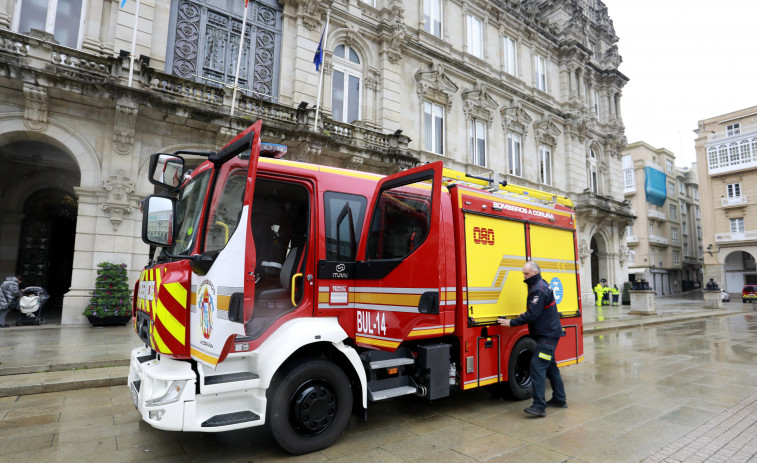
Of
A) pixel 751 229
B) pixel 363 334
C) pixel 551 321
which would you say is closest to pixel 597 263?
pixel 751 229

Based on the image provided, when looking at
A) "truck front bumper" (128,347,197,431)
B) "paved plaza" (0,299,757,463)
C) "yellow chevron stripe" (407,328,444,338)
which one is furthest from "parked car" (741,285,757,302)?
"truck front bumper" (128,347,197,431)

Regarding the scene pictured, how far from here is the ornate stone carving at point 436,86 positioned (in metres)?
19.2

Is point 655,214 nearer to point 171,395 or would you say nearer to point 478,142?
point 478,142

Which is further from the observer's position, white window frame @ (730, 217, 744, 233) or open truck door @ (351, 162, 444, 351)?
white window frame @ (730, 217, 744, 233)

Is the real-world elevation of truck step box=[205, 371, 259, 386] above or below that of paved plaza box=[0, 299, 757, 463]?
above

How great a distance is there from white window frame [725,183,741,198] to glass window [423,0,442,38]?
4108cm

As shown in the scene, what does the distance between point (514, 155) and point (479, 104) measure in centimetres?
418

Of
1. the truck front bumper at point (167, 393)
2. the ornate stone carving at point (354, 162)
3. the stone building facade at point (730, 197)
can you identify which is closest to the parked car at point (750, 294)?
the stone building facade at point (730, 197)

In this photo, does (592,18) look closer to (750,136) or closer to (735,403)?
(750,136)

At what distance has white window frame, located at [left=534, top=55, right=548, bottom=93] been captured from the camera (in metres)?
25.6

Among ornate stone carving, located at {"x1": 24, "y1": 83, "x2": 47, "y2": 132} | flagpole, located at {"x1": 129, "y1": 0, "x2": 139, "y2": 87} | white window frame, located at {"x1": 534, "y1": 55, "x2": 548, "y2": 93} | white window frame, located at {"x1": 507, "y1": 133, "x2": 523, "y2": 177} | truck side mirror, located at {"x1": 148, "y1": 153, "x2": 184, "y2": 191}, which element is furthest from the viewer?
white window frame, located at {"x1": 534, "y1": 55, "x2": 548, "y2": 93}

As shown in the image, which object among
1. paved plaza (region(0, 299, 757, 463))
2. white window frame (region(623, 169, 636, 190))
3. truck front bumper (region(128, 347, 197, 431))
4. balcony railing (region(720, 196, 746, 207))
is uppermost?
white window frame (region(623, 169, 636, 190))

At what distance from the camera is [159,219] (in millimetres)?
4008

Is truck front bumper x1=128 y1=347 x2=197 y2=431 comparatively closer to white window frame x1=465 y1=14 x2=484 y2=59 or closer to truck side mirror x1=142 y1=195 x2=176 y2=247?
truck side mirror x1=142 y1=195 x2=176 y2=247
